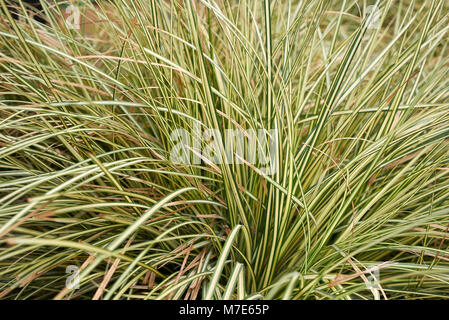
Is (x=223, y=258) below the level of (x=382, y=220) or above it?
below

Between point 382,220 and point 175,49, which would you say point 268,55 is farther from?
point 382,220

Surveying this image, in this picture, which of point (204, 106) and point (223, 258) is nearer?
point (223, 258)

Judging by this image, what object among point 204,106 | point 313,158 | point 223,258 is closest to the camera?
point 223,258

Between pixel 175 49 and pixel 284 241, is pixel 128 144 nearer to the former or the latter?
pixel 175 49

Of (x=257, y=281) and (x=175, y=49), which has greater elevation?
(x=175, y=49)

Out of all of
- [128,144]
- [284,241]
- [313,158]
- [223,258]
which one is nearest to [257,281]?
[284,241]

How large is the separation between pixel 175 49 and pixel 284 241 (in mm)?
616

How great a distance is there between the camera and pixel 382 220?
798 mm

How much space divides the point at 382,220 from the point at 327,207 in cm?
12

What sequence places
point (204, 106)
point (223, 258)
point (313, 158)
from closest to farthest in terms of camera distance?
point (223, 258) < point (204, 106) < point (313, 158)
